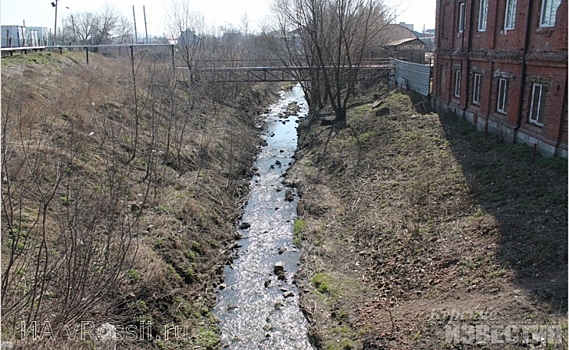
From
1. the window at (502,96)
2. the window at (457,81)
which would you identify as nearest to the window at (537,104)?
the window at (502,96)

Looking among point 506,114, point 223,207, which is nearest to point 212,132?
point 223,207

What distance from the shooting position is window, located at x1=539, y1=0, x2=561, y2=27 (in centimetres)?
1106

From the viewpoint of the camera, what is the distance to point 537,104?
1211cm

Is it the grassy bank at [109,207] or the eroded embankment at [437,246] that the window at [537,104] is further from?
the grassy bank at [109,207]

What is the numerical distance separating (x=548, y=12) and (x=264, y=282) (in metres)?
9.68

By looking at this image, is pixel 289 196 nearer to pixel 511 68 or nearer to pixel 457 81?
pixel 511 68

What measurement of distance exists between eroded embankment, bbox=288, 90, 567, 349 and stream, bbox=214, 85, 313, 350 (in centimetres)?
37

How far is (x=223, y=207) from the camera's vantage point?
1443cm

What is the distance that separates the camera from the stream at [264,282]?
27.9ft

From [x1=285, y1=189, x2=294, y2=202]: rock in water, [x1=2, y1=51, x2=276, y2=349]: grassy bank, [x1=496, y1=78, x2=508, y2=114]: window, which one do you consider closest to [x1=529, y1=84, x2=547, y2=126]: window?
[x1=496, y1=78, x2=508, y2=114]: window

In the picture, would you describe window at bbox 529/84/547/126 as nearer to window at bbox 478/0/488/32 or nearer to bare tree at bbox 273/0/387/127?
window at bbox 478/0/488/32

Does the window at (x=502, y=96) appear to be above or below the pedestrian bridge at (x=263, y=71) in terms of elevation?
below
